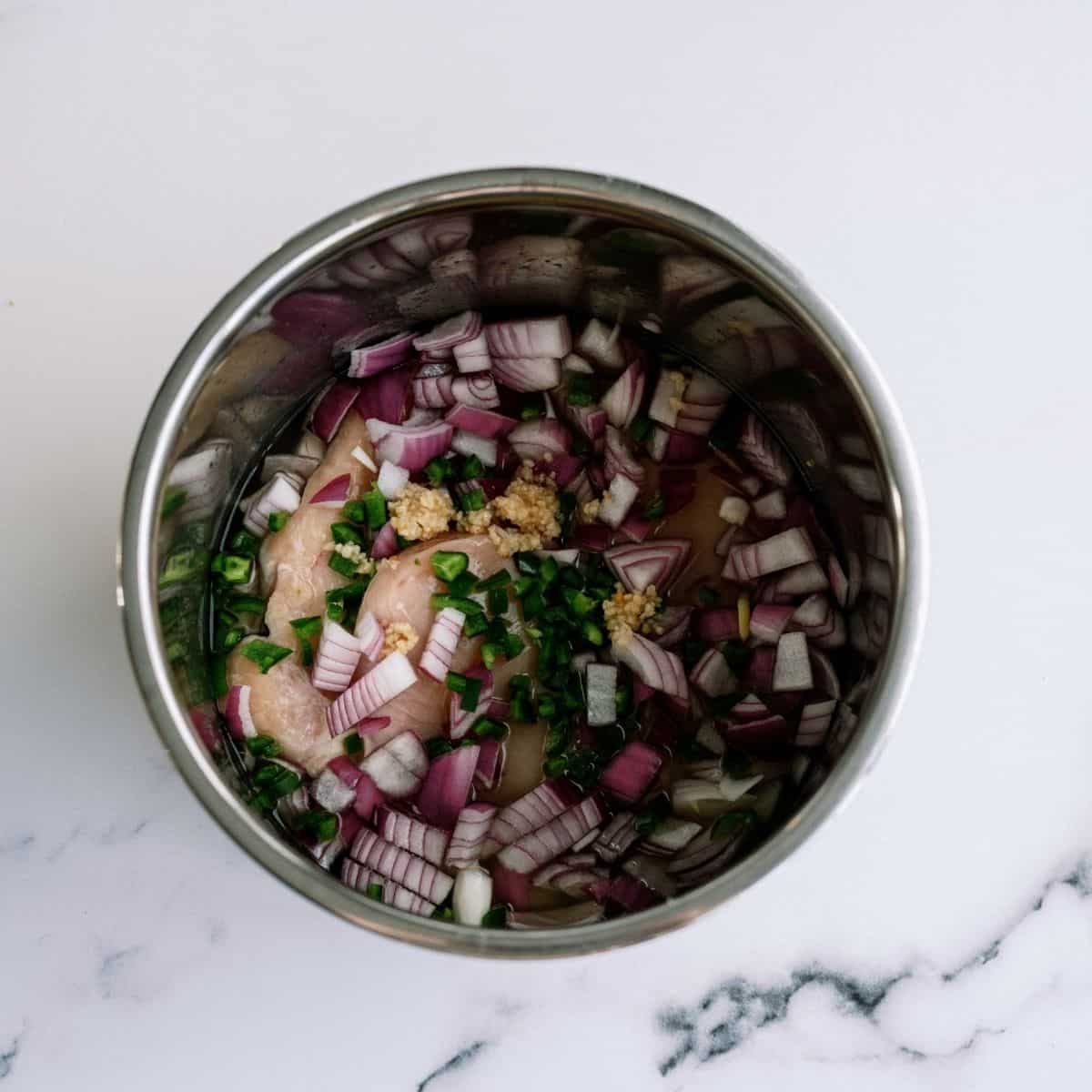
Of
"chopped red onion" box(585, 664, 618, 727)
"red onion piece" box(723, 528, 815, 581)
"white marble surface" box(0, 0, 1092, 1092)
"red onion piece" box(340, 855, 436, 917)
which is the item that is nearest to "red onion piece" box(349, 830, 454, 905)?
"red onion piece" box(340, 855, 436, 917)

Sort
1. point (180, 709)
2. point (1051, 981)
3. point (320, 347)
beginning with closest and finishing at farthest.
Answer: point (180, 709) → point (320, 347) → point (1051, 981)

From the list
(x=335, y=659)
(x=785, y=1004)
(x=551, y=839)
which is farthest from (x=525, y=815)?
(x=785, y=1004)

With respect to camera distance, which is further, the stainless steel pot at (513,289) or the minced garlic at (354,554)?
the minced garlic at (354,554)

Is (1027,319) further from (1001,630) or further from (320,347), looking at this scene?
(320,347)

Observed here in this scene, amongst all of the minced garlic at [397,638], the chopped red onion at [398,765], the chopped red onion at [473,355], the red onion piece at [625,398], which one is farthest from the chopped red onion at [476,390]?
the chopped red onion at [398,765]

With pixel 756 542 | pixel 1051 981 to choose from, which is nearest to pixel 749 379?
pixel 756 542

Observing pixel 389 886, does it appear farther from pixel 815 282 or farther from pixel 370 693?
pixel 815 282

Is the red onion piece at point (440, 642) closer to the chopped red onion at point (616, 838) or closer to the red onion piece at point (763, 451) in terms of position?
the chopped red onion at point (616, 838)
